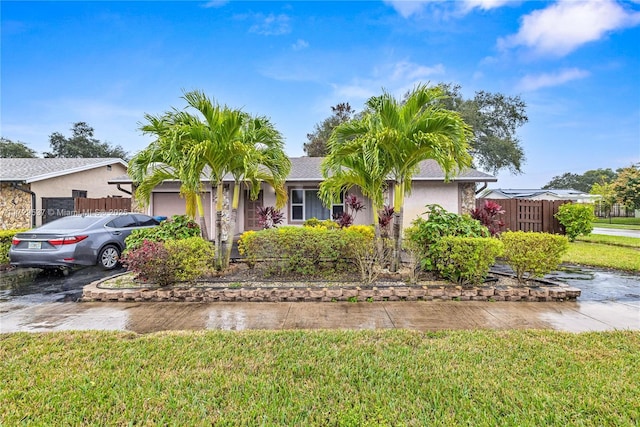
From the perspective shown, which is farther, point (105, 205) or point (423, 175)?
point (105, 205)

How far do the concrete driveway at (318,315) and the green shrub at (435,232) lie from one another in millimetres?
1098

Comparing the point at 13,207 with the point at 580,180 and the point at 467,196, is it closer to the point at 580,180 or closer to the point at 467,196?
the point at 467,196

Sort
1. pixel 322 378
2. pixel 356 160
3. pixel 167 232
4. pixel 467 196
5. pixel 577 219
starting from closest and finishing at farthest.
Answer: pixel 322 378 → pixel 167 232 → pixel 356 160 → pixel 467 196 → pixel 577 219

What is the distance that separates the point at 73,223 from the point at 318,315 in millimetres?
7174

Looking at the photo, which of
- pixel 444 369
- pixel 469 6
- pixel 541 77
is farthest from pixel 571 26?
pixel 444 369

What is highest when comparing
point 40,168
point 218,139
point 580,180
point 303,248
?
point 580,180

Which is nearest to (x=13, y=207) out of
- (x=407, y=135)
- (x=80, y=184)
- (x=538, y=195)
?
(x=80, y=184)

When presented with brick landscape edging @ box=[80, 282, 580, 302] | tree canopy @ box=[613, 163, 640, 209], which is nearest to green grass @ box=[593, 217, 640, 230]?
tree canopy @ box=[613, 163, 640, 209]

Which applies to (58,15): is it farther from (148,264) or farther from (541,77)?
(541,77)

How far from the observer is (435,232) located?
6.09 m

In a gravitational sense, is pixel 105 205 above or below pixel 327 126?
below

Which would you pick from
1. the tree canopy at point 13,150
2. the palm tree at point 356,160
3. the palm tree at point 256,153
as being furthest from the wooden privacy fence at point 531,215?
the tree canopy at point 13,150

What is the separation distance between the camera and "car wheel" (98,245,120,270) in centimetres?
804

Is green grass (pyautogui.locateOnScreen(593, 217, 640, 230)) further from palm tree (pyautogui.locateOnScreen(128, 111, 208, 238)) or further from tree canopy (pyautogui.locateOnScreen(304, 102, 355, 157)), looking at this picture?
palm tree (pyautogui.locateOnScreen(128, 111, 208, 238))
